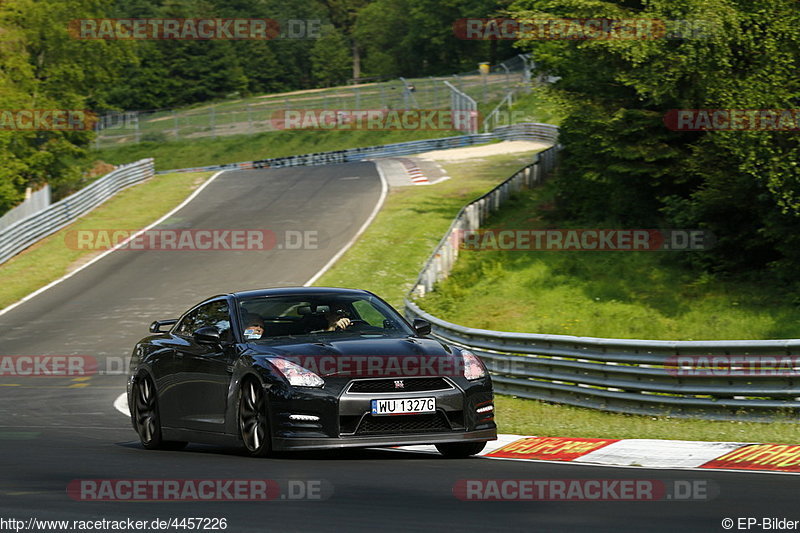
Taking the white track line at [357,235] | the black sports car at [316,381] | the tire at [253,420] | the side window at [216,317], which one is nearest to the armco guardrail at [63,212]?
the white track line at [357,235]

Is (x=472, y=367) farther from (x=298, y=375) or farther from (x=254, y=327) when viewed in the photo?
(x=254, y=327)

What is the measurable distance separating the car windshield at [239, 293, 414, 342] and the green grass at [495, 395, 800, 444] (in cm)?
218

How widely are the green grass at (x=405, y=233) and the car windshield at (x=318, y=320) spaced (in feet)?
56.0

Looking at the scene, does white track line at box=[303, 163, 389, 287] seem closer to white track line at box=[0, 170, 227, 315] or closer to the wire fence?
white track line at box=[0, 170, 227, 315]

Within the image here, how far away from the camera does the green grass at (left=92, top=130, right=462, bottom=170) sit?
81.4 m

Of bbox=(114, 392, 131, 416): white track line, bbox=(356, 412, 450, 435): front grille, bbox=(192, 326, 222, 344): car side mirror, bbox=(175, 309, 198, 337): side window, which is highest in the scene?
bbox=(192, 326, 222, 344): car side mirror

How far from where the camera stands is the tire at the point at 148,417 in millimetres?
11016

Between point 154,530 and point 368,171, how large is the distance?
45820 millimetres

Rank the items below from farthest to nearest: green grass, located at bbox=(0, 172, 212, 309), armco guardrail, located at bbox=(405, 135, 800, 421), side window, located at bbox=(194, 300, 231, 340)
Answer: green grass, located at bbox=(0, 172, 212, 309)
armco guardrail, located at bbox=(405, 135, 800, 421)
side window, located at bbox=(194, 300, 231, 340)

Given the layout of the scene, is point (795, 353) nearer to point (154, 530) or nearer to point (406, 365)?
point (406, 365)

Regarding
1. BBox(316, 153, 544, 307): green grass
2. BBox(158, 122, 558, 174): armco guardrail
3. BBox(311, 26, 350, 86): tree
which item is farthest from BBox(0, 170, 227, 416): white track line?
BBox(311, 26, 350, 86): tree

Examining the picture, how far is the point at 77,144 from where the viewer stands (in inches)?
2377

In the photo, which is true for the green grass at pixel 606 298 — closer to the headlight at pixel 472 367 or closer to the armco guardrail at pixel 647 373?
the armco guardrail at pixel 647 373

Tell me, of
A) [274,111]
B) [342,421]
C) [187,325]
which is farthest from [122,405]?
[274,111]
